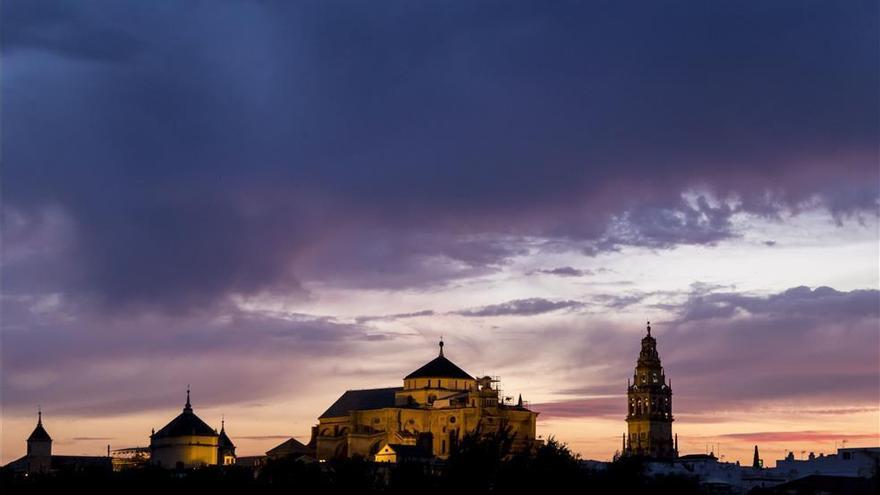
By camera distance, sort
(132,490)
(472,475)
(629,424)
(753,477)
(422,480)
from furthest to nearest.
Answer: (629,424), (753,477), (132,490), (422,480), (472,475)

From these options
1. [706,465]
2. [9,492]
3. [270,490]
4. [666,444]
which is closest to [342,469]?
[270,490]

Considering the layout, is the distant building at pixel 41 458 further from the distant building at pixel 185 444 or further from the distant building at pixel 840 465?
the distant building at pixel 840 465

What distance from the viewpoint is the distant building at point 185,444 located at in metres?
152

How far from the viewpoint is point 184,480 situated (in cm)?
9638

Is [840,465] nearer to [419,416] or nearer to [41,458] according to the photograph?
[419,416]

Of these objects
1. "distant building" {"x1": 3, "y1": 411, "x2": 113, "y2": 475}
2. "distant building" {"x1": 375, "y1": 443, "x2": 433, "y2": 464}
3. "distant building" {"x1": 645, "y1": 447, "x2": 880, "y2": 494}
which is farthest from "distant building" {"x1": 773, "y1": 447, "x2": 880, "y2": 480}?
"distant building" {"x1": 3, "y1": 411, "x2": 113, "y2": 475}

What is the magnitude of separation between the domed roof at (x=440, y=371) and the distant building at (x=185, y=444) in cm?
1992

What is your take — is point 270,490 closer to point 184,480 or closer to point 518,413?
point 184,480

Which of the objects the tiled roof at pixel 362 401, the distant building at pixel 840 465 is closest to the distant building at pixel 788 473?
the distant building at pixel 840 465

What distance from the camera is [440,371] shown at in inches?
6176

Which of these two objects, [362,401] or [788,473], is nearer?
[788,473]

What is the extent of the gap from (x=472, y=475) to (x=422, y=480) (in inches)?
437

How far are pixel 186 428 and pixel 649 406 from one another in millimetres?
44268

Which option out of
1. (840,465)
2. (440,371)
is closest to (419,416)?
(440,371)
